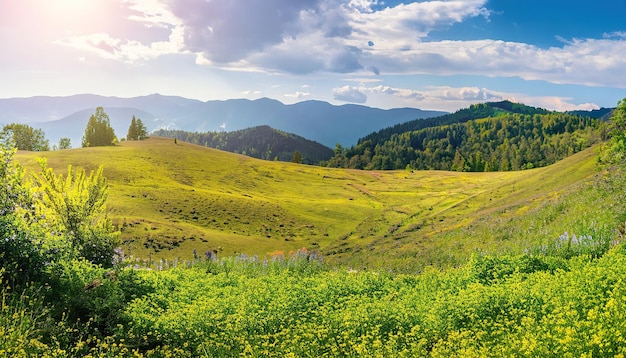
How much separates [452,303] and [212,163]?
321 feet

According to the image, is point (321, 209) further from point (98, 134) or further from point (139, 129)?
point (139, 129)

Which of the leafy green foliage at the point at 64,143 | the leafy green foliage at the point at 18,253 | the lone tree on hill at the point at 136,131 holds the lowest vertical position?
the leafy green foliage at the point at 18,253

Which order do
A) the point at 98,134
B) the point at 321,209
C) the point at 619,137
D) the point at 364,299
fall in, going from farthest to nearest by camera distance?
the point at 98,134, the point at 321,209, the point at 619,137, the point at 364,299

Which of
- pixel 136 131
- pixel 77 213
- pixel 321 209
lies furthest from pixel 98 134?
pixel 77 213

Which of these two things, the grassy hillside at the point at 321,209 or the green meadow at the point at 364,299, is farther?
the grassy hillside at the point at 321,209

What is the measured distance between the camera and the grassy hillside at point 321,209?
2680 cm

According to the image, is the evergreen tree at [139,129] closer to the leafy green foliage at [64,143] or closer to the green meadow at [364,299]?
the leafy green foliage at [64,143]

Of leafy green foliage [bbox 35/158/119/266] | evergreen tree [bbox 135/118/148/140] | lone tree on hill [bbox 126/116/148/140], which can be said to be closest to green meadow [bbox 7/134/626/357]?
leafy green foliage [bbox 35/158/119/266]

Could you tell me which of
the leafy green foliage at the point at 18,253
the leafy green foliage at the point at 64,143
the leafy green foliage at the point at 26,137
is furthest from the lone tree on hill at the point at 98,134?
the leafy green foliage at the point at 18,253

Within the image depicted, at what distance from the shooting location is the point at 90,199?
1812 centimetres

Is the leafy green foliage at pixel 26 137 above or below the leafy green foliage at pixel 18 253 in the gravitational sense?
above

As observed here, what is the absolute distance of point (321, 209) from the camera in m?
68.1

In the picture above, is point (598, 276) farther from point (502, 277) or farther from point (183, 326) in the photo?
point (183, 326)

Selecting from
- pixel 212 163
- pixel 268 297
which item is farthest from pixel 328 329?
pixel 212 163
